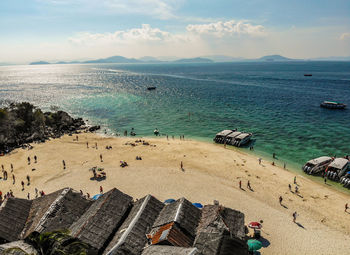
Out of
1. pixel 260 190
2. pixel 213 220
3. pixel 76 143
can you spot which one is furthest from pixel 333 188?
pixel 76 143

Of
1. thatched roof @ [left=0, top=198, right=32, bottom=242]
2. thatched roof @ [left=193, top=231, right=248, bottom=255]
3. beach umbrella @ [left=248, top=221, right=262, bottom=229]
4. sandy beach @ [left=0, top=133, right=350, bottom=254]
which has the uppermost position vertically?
thatched roof @ [left=193, top=231, right=248, bottom=255]

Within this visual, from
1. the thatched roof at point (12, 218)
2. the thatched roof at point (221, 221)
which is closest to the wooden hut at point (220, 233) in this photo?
the thatched roof at point (221, 221)

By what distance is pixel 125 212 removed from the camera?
70.6 feet

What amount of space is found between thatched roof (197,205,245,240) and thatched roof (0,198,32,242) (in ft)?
52.2

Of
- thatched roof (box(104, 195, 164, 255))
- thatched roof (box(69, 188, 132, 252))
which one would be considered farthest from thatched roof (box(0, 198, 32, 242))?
thatched roof (box(104, 195, 164, 255))

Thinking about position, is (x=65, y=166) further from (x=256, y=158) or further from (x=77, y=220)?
(x=256, y=158)

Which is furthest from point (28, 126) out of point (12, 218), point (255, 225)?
point (255, 225)

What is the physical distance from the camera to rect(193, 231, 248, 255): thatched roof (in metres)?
15.6

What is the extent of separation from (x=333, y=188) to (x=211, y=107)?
50.2 meters

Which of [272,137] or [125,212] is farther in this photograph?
[272,137]

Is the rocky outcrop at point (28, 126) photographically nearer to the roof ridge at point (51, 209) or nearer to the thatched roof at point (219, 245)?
the roof ridge at point (51, 209)

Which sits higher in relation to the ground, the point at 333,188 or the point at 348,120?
the point at 348,120

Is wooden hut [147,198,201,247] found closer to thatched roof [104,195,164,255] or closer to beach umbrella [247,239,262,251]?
thatched roof [104,195,164,255]

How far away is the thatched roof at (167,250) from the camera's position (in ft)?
48.4
